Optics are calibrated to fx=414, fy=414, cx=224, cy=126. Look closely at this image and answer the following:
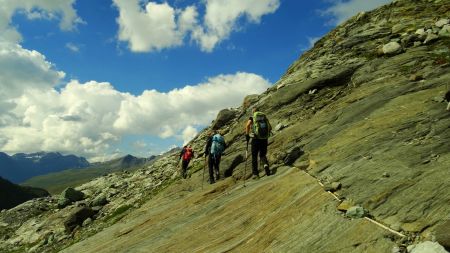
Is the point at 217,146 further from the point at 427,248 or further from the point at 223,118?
the point at 427,248

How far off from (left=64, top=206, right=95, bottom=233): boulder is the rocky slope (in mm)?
117

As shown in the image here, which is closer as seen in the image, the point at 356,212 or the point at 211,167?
the point at 356,212

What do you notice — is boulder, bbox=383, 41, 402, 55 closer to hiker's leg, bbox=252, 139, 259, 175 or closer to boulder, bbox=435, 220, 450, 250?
hiker's leg, bbox=252, 139, 259, 175

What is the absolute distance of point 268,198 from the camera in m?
18.1

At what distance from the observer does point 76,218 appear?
36.4 meters

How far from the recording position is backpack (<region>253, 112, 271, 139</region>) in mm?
22594

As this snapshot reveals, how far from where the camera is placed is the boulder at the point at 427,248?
1092 centimetres

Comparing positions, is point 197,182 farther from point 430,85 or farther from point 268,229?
point 430,85

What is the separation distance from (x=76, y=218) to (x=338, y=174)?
27042 mm

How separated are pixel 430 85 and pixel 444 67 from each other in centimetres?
265

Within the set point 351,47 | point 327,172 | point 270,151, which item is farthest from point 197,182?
point 351,47

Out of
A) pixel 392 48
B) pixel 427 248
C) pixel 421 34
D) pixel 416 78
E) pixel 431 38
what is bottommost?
pixel 427 248

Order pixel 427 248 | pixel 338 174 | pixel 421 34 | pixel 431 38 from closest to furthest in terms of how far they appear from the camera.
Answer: pixel 427 248 < pixel 338 174 < pixel 431 38 < pixel 421 34

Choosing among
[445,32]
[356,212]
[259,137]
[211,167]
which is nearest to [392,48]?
[445,32]
